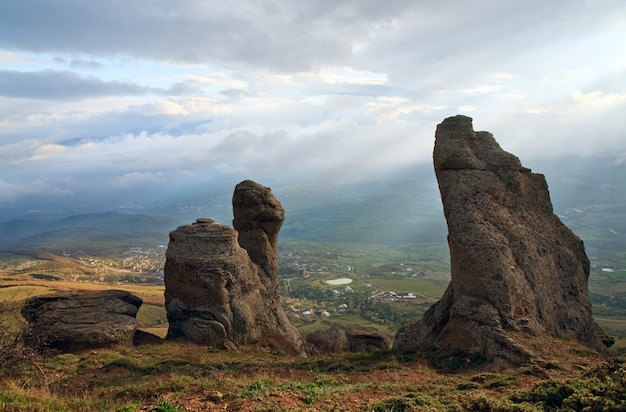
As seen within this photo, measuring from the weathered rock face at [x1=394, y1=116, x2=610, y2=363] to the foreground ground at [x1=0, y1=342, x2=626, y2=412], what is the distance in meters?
2.06

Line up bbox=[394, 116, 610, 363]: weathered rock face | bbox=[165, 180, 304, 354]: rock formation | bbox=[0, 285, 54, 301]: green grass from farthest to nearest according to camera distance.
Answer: bbox=[0, 285, 54, 301]: green grass, bbox=[165, 180, 304, 354]: rock formation, bbox=[394, 116, 610, 363]: weathered rock face

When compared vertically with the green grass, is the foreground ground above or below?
above

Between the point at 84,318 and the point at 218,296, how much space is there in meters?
7.08

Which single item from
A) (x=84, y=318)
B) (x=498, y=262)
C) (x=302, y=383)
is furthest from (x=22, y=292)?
(x=498, y=262)

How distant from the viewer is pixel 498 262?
21.9 meters

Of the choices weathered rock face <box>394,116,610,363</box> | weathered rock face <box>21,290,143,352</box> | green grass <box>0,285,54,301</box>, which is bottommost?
green grass <box>0,285,54,301</box>

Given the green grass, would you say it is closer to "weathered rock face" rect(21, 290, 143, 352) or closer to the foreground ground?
"weathered rock face" rect(21, 290, 143, 352)

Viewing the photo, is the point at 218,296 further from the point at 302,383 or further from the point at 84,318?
the point at 302,383

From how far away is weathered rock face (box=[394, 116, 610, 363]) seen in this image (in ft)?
68.6

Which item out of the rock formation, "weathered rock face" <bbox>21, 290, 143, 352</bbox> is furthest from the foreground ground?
the rock formation

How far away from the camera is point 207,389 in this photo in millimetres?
13906

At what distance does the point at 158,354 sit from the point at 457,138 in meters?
21.0

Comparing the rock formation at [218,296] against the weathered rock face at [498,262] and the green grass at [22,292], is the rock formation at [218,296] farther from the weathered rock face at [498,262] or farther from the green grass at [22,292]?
the green grass at [22,292]

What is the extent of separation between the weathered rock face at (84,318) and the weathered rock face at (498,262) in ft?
50.1
